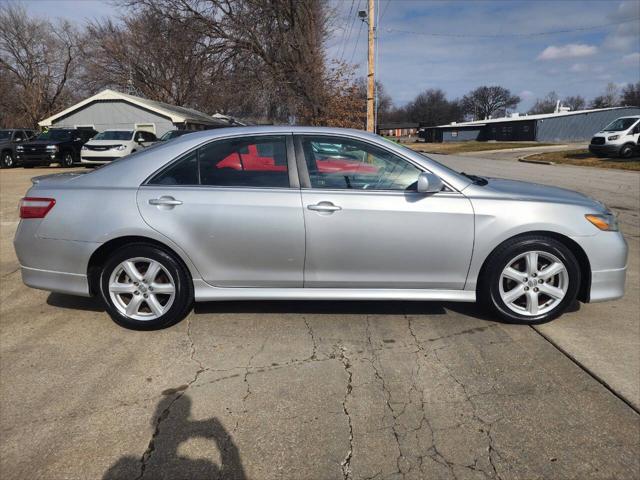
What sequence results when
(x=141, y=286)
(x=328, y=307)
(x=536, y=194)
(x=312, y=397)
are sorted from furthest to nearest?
(x=328, y=307)
(x=536, y=194)
(x=141, y=286)
(x=312, y=397)

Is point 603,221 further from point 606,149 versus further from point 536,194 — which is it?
point 606,149

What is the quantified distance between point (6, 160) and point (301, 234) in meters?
23.0

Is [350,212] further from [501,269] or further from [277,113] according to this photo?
[277,113]

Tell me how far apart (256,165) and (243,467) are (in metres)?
2.20

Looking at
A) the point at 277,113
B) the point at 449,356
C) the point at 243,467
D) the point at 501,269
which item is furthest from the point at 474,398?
the point at 277,113

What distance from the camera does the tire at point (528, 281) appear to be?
138 inches

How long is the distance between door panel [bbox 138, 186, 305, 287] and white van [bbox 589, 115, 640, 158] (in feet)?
79.9

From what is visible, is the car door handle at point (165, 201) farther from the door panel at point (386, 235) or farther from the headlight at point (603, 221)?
the headlight at point (603, 221)

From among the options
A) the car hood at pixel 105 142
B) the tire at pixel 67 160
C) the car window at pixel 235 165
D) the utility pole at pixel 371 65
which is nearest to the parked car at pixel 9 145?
the tire at pixel 67 160

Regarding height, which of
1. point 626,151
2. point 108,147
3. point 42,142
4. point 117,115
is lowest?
point 626,151

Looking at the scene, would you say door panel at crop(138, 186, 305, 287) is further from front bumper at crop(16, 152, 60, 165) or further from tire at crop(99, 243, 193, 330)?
front bumper at crop(16, 152, 60, 165)

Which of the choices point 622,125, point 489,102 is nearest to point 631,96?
point 489,102

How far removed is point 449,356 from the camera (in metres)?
3.20

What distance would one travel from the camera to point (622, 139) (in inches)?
872
